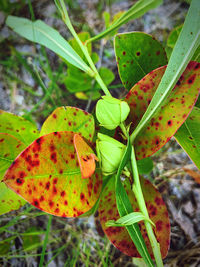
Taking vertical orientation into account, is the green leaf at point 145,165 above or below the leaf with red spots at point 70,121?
below

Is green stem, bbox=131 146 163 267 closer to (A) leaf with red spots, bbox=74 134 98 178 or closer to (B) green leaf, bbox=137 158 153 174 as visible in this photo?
(A) leaf with red spots, bbox=74 134 98 178

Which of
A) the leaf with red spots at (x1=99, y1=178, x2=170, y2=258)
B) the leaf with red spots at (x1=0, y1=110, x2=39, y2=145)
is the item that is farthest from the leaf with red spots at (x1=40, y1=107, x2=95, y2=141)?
the leaf with red spots at (x1=99, y1=178, x2=170, y2=258)

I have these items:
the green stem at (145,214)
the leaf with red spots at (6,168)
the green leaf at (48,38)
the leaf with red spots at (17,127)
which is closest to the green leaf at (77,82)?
the green leaf at (48,38)

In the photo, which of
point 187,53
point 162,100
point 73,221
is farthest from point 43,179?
point 73,221

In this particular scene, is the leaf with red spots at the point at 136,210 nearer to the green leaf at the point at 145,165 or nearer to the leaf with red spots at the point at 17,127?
the green leaf at the point at 145,165

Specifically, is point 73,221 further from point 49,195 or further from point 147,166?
point 49,195
